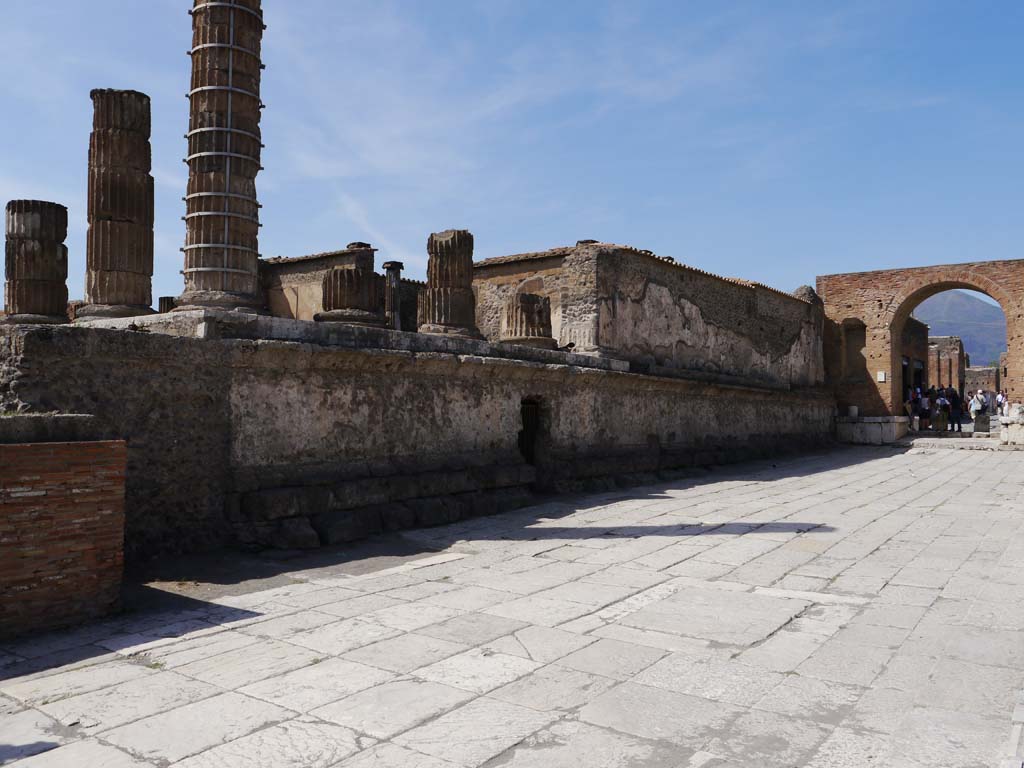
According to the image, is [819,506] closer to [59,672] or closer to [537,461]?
[537,461]

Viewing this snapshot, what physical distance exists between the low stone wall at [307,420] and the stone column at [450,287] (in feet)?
3.74

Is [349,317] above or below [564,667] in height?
above

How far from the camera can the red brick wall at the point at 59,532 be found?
3918mm

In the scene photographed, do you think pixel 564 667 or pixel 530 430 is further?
pixel 530 430

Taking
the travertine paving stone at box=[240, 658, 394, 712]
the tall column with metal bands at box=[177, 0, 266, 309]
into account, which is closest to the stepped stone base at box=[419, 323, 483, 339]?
the tall column with metal bands at box=[177, 0, 266, 309]

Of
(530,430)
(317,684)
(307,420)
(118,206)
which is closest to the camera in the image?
(317,684)

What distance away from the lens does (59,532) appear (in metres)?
4.11

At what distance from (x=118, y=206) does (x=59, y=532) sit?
6518mm

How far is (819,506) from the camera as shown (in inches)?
356

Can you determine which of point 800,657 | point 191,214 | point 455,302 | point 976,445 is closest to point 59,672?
point 800,657

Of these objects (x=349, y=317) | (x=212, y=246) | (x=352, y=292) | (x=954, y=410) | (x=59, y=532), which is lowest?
(x=59, y=532)

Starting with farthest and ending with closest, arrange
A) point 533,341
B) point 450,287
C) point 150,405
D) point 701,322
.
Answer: point 701,322, point 533,341, point 450,287, point 150,405

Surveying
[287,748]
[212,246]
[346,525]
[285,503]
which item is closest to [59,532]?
[287,748]

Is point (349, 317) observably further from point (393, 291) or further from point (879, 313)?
point (879, 313)
